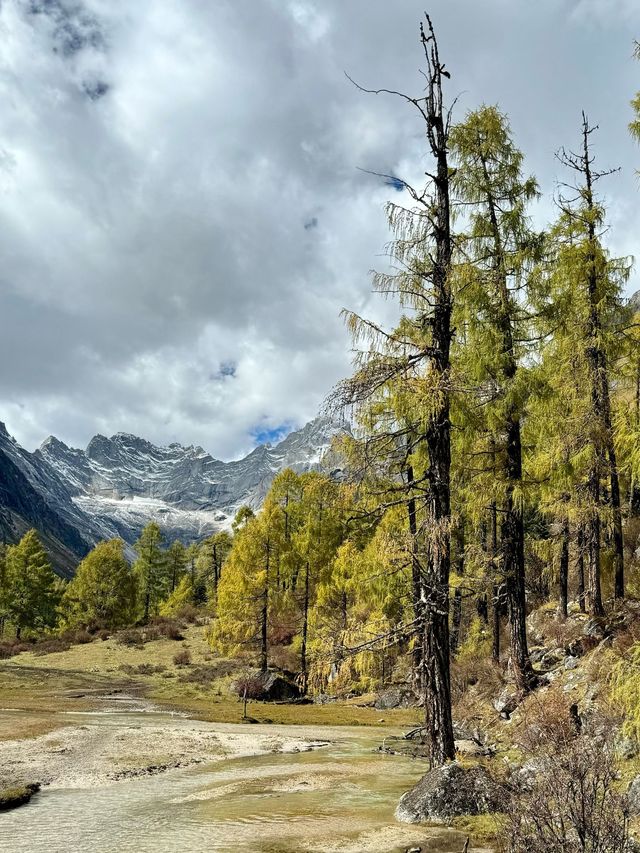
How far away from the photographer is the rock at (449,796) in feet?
27.7

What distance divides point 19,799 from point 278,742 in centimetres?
1024

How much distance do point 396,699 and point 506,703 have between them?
1688 cm

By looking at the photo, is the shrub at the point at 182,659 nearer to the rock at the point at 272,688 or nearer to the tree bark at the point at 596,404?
the rock at the point at 272,688

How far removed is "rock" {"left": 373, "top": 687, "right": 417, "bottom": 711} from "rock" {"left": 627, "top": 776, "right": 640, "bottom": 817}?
24217 mm

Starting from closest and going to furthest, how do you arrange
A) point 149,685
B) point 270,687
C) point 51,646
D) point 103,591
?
point 270,687
point 149,685
point 51,646
point 103,591

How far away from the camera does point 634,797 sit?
679 centimetres

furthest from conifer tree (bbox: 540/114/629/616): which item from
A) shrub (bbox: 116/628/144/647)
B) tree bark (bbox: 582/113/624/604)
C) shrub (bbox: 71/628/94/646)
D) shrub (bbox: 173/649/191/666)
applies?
shrub (bbox: 71/628/94/646)

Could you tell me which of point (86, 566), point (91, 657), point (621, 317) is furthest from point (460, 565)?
point (86, 566)

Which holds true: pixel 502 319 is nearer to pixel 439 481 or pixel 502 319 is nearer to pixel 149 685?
pixel 439 481

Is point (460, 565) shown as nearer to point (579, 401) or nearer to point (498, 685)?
point (498, 685)

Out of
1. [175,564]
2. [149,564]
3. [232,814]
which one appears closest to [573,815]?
[232,814]

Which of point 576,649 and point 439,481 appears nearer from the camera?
point 439,481

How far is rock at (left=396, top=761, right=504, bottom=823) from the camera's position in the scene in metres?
8.44

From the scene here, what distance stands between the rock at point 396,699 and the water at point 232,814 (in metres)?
16.0
